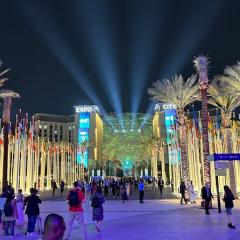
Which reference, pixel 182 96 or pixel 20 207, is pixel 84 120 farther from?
pixel 20 207

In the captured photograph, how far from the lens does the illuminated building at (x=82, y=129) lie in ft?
418

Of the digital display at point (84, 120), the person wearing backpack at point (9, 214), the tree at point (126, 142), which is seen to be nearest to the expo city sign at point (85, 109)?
the digital display at point (84, 120)

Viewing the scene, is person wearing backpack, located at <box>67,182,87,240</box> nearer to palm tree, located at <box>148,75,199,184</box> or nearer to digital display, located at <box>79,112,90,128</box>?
palm tree, located at <box>148,75,199,184</box>

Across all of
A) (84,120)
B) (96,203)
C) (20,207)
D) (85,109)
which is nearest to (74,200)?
(96,203)

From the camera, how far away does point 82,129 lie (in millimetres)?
133875

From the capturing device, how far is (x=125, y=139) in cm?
13850

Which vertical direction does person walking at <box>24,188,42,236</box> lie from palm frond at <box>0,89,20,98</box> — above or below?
below

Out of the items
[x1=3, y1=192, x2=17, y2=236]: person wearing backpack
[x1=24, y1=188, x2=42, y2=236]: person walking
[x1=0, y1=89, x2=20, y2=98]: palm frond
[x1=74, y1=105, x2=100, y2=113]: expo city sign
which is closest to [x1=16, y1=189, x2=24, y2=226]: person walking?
[x1=24, y1=188, x2=42, y2=236]: person walking

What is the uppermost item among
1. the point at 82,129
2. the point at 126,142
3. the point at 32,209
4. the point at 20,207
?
the point at 82,129

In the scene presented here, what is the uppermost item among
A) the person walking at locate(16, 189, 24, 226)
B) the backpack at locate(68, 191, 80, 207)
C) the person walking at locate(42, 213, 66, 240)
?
the person walking at locate(42, 213, 66, 240)

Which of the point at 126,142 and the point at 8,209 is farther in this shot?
the point at 126,142

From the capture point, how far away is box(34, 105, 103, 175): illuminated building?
127387 mm

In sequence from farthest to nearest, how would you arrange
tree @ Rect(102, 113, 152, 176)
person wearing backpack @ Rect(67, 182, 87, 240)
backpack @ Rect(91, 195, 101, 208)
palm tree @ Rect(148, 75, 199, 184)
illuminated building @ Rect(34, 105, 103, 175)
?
tree @ Rect(102, 113, 152, 176) → illuminated building @ Rect(34, 105, 103, 175) → palm tree @ Rect(148, 75, 199, 184) → backpack @ Rect(91, 195, 101, 208) → person wearing backpack @ Rect(67, 182, 87, 240)

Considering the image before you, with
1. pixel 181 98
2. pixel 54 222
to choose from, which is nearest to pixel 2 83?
pixel 181 98
